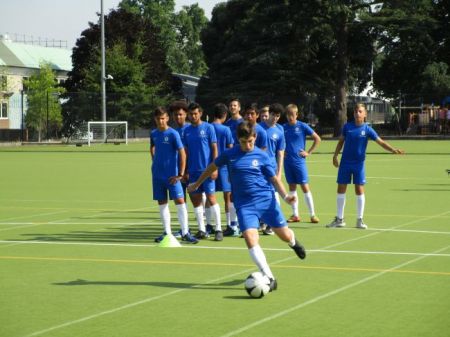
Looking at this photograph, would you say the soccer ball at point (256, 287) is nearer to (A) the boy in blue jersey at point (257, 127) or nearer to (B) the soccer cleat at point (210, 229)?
(A) the boy in blue jersey at point (257, 127)

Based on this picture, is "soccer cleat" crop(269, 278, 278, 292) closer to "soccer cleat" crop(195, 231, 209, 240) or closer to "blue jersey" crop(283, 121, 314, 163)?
"soccer cleat" crop(195, 231, 209, 240)

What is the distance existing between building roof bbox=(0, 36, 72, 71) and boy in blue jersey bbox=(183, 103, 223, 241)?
99537 millimetres

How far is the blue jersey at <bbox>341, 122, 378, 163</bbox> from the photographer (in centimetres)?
1653

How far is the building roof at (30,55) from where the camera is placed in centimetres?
11675

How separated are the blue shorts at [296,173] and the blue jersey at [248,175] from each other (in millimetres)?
6733

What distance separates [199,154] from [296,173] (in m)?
2.82

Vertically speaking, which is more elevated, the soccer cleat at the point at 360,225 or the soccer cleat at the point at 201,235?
the soccer cleat at the point at 360,225

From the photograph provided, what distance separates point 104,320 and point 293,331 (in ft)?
5.88

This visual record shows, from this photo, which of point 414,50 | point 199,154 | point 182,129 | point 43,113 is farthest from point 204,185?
point 414,50

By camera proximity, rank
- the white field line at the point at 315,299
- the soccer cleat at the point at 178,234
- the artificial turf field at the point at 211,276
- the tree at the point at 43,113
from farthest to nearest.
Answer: the tree at the point at 43,113, the soccer cleat at the point at 178,234, the artificial turf field at the point at 211,276, the white field line at the point at 315,299

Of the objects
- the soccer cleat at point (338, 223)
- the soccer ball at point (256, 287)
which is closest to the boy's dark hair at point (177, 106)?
the soccer cleat at point (338, 223)

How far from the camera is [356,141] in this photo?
1653 centimetres

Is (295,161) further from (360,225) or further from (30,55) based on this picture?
(30,55)

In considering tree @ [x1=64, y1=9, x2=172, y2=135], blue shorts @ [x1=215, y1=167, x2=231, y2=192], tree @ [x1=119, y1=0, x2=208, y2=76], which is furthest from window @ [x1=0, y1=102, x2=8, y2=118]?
blue shorts @ [x1=215, y1=167, x2=231, y2=192]
